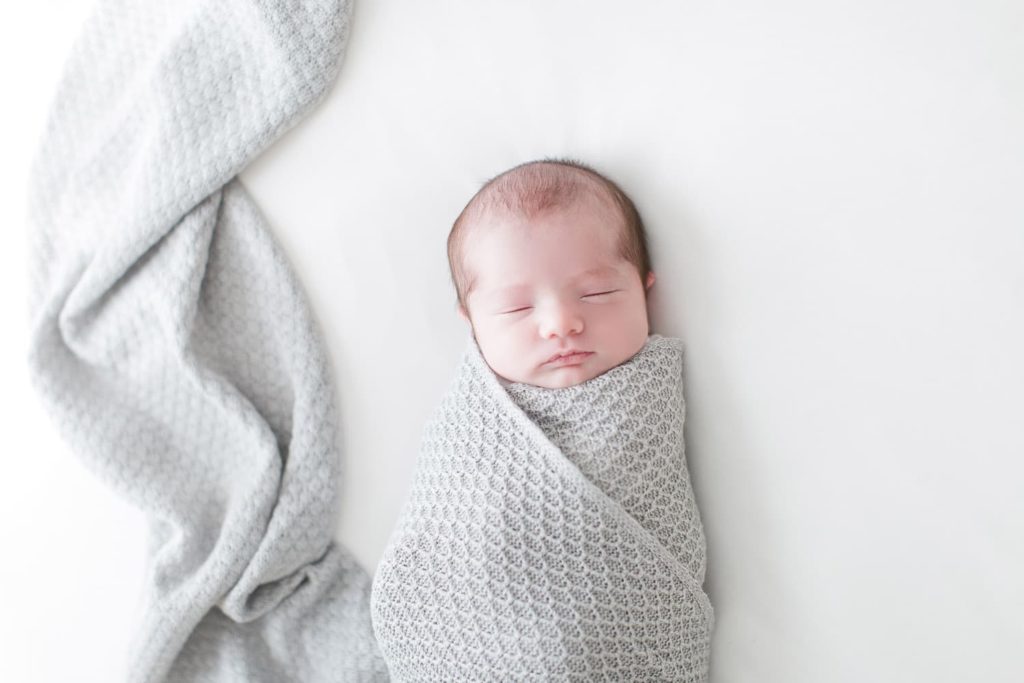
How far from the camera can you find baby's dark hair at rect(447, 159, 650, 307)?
1114 mm

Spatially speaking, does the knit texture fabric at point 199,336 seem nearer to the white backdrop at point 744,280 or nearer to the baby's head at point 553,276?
the white backdrop at point 744,280

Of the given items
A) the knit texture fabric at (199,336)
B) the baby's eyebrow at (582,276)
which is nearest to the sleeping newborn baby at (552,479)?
the baby's eyebrow at (582,276)

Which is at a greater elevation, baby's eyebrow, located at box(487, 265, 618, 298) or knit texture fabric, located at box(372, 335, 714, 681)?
baby's eyebrow, located at box(487, 265, 618, 298)

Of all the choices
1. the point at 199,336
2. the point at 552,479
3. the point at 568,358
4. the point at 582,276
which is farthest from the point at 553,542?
the point at 199,336

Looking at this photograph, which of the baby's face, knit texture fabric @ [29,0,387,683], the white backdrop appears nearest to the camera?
the white backdrop

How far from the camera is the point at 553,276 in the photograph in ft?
3.61

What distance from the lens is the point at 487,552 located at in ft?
3.46

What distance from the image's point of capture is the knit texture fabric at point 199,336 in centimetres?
120

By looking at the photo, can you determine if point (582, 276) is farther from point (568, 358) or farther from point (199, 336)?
point (199, 336)

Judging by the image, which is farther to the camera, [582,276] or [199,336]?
[199,336]

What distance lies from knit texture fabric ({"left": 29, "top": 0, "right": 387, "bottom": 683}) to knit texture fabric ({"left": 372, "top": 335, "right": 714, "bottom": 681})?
0.60 ft

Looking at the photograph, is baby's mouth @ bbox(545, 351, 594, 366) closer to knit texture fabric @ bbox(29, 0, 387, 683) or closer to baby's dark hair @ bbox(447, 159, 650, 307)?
baby's dark hair @ bbox(447, 159, 650, 307)

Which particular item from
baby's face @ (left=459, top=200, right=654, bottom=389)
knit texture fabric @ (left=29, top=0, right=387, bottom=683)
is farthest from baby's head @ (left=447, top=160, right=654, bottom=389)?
knit texture fabric @ (left=29, top=0, right=387, bottom=683)

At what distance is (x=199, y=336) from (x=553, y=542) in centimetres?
61
